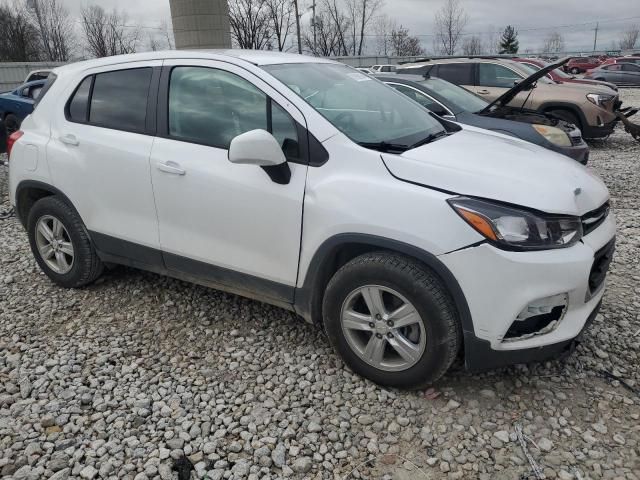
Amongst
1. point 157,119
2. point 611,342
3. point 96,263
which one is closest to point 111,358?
point 96,263

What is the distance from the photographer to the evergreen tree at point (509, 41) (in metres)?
70.7

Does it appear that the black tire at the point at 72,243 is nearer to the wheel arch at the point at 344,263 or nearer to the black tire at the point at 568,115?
the wheel arch at the point at 344,263

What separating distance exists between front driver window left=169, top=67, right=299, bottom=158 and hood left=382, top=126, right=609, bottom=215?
0.66m

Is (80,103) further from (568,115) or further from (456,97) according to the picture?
(568,115)

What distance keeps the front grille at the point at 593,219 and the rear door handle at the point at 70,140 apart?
320 cm

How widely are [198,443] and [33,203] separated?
2.63 meters

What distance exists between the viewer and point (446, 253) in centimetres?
245

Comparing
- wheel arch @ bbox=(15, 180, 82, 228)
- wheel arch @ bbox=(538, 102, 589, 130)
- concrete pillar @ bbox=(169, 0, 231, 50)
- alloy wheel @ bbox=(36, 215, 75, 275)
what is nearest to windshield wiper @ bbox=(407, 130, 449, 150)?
wheel arch @ bbox=(15, 180, 82, 228)

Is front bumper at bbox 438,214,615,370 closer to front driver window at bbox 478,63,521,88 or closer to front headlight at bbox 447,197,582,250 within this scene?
front headlight at bbox 447,197,582,250

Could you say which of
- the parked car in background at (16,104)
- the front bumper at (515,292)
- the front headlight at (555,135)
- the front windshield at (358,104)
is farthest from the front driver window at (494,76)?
the parked car in background at (16,104)

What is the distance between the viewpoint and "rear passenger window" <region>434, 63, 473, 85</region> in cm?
1080

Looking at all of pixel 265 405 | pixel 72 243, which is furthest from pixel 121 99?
pixel 265 405

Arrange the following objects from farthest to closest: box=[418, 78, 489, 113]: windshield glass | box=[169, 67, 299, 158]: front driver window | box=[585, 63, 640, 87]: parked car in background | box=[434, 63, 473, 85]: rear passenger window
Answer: box=[585, 63, 640, 87]: parked car in background < box=[434, 63, 473, 85]: rear passenger window < box=[418, 78, 489, 113]: windshield glass < box=[169, 67, 299, 158]: front driver window

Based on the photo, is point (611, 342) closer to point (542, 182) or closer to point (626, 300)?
point (626, 300)
